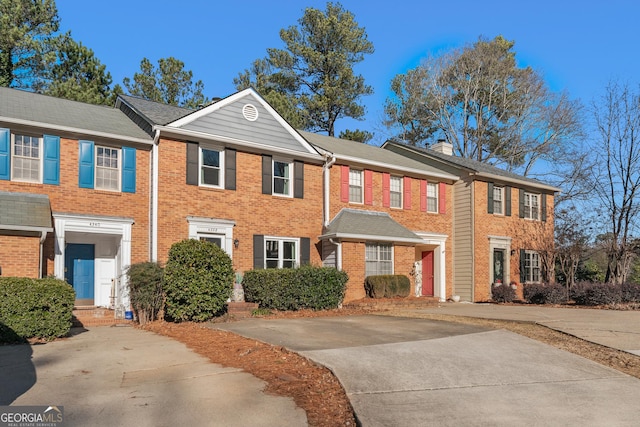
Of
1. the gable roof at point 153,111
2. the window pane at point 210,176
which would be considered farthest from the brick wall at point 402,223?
the gable roof at point 153,111

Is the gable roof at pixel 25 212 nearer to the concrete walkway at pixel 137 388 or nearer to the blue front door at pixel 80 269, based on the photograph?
the blue front door at pixel 80 269

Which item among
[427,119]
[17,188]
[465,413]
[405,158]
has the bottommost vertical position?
[465,413]

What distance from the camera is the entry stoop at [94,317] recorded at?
13828 millimetres

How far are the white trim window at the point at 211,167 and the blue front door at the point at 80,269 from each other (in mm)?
3931

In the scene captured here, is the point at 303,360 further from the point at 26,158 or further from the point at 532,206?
the point at 532,206

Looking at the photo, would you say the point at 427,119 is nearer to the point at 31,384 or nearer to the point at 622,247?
the point at 622,247

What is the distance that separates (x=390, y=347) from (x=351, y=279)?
932 centimetres

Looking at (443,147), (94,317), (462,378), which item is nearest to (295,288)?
(94,317)

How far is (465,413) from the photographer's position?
586 centimetres

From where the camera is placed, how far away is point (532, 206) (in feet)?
84.3

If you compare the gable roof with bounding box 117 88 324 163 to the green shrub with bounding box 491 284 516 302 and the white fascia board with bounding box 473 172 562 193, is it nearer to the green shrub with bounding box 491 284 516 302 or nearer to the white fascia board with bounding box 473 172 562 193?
the white fascia board with bounding box 473 172 562 193

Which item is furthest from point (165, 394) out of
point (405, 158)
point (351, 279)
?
point (405, 158)

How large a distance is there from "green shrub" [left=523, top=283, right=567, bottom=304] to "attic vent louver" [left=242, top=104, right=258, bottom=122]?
491 inches

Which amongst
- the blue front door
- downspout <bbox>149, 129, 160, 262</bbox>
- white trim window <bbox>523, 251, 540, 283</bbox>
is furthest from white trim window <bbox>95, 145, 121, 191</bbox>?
white trim window <bbox>523, 251, 540, 283</bbox>
